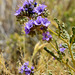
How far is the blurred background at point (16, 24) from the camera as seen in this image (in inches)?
112

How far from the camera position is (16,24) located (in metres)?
3.60

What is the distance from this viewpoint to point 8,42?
3086mm

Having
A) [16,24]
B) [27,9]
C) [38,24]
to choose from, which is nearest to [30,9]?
[27,9]

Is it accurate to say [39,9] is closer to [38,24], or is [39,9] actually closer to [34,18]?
[34,18]

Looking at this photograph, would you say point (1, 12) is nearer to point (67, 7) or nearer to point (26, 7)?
point (67, 7)

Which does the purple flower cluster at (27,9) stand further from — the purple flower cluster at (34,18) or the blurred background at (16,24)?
the blurred background at (16,24)

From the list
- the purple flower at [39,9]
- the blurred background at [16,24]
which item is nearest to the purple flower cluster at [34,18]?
the purple flower at [39,9]

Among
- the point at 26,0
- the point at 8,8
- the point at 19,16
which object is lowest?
the point at 19,16

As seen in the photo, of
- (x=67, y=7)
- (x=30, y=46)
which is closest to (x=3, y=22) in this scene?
(x=30, y=46)

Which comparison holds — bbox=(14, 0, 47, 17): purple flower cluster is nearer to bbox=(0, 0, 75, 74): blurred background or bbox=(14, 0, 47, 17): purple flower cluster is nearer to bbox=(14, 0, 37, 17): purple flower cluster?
bbox=(14, 0, 37, 17): purple flower cluster

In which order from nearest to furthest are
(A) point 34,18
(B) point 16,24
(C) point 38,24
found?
1. (C) point 38,24
2. (A) point 34,18
3. (B) point 16,24

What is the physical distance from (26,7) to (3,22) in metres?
3.09

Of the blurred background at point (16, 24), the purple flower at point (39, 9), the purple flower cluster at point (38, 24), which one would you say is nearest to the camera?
the purple flower cluster at point (38, 24)

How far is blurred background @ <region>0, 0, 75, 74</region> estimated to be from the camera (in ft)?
9.33
